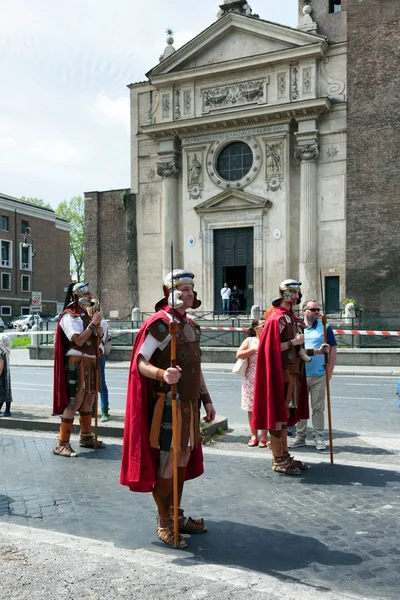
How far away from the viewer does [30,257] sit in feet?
216

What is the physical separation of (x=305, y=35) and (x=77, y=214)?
53.2m

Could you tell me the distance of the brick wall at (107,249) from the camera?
116 feet

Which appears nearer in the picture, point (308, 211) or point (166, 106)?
point (308, 211)

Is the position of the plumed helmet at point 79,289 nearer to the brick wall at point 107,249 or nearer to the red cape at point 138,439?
the red cape at point 138,439

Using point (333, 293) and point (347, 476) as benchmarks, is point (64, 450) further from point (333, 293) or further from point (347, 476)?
point (333, 293)

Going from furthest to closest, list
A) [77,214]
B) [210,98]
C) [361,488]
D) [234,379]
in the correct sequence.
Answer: [77,214] < [210,98] < [234,379] < [361,488]

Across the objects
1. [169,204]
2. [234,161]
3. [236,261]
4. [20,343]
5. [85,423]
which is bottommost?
[20,343]

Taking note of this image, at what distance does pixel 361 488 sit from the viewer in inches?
237

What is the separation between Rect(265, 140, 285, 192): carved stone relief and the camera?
30.2 m

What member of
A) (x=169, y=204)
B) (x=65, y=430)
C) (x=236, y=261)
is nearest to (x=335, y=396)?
(x=65, y=430)

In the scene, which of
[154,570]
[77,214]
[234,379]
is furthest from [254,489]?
[77,214]

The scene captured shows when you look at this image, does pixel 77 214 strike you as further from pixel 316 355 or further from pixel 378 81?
pixel 316 355

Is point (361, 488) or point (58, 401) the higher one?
point (58, 401)

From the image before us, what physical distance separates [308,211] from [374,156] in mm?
3910
